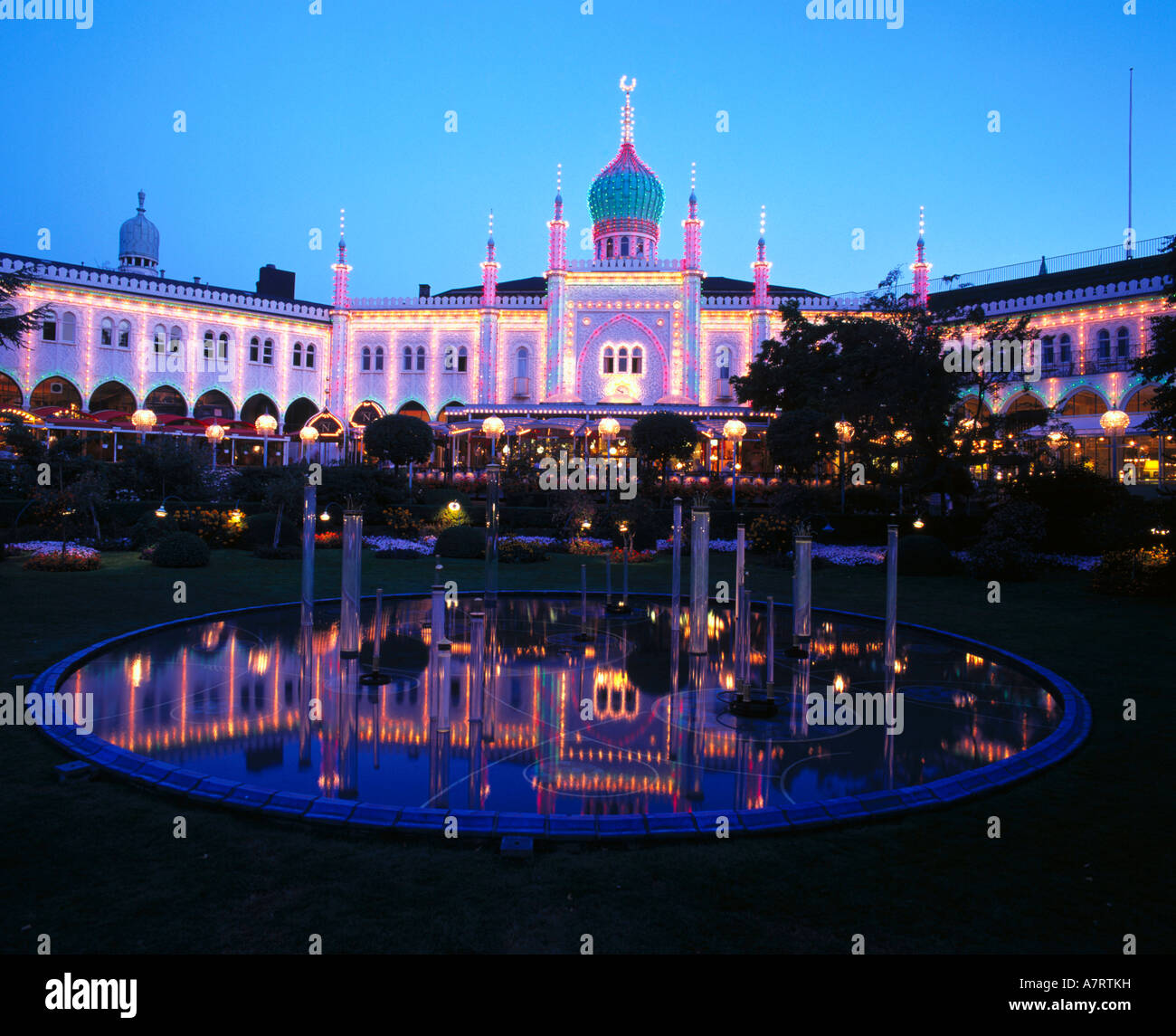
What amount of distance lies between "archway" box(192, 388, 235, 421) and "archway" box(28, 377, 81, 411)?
5.52 m

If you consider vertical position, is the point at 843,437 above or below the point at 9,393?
below


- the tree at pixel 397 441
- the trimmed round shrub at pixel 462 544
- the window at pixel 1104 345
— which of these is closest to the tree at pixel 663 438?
the tree at pixel 397 441

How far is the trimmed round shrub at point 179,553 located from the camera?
1828cm

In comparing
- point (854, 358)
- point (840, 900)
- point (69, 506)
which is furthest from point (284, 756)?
point (854, 358)

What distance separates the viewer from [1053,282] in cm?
4597

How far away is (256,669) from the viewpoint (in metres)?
9.61

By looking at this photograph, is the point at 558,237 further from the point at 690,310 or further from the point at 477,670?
the point at 477,670

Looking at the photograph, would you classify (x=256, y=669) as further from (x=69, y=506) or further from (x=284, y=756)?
(x=69, y=506)

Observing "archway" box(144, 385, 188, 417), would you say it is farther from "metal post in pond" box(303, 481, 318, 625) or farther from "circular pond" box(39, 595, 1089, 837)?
"metal post in pond" box(303, 481, 318, 625)

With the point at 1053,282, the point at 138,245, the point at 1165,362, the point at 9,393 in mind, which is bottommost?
the point at 1165,362

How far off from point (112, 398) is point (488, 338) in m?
19.7

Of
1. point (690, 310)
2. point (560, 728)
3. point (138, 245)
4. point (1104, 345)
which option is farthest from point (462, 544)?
point (138, 245)

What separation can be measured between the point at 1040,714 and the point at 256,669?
8359 millimetres
